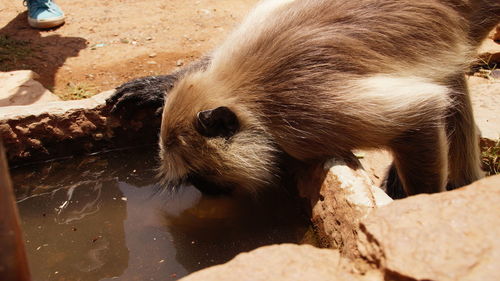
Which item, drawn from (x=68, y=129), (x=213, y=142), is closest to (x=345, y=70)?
(x=213, y=142)

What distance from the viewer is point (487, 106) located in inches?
155

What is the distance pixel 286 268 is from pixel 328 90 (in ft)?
3.80

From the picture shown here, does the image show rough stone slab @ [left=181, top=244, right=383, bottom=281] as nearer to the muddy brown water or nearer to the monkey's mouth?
the muddy brown water

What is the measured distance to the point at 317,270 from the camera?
1.53 metres

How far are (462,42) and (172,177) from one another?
181 cm

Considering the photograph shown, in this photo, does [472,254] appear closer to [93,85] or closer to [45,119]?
[45,119]

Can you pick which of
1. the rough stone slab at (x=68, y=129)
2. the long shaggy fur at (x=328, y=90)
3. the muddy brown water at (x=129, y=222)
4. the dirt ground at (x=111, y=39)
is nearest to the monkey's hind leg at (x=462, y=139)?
the long shaggy fur at (x=328, y=90)

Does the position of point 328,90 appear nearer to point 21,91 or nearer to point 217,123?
point 217,123

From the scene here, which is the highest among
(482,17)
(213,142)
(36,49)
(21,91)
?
(482,17)

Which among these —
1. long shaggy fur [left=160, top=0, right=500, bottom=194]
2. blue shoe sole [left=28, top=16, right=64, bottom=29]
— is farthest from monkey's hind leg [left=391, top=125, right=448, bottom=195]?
blue shoe sole [left=28, top=16, right=64, bottom=29]

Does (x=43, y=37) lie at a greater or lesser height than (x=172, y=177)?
lesser

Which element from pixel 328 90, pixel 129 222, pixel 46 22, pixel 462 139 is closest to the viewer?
pixel 328 90

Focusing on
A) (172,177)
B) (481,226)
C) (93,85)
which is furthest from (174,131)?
(93,85)

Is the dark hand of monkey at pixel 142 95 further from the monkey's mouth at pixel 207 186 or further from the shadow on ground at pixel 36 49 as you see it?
the shadow on ground at pixel 36 49
